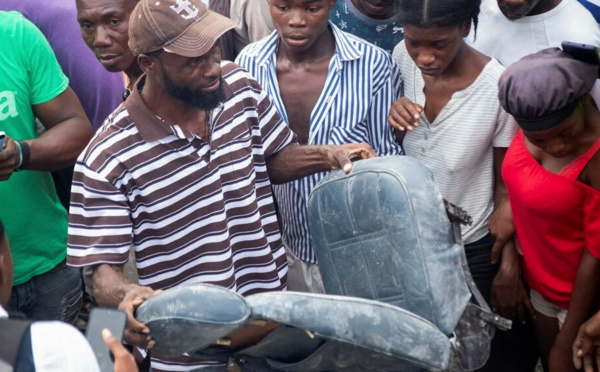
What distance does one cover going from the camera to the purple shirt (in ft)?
12.7

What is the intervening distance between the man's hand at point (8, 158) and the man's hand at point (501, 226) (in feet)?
5.56

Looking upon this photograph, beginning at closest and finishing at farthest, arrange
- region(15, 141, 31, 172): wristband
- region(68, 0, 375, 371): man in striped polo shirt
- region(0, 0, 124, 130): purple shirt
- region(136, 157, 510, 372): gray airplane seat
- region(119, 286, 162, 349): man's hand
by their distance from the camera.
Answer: region(136, 157, 510, 372): gray airplane seat < region(119, 286, 162, 349): man's hand < region(68, 0, 375, 371): man in striped polo shirt < region(15, 141, 31, 172): wristband < region(0, 0, 124, 130): purple shirt

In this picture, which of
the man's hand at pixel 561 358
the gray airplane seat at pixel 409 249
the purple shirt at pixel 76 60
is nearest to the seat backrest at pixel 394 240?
the gray airplane seat at pixel 409 249

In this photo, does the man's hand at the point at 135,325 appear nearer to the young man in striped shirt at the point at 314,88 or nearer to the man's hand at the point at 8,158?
the man's hand at the point at 8,158

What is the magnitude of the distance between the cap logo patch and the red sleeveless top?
1157 millimetres

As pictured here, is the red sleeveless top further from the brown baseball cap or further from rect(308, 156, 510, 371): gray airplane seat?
the brown baseball cap

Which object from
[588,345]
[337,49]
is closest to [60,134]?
[337,49]

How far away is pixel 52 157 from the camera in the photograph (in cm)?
344

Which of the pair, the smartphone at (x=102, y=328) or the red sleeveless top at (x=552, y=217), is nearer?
the smartphone at (x=102, y=328)

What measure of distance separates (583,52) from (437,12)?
1.78 ft

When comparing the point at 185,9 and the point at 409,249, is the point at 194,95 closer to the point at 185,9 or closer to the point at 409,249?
the point at 185,9

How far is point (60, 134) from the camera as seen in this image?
348 cm

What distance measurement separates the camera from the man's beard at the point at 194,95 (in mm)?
2990

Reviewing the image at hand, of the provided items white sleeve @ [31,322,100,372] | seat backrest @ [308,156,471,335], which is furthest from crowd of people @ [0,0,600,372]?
white sleeve @ [31,322,100,372]
